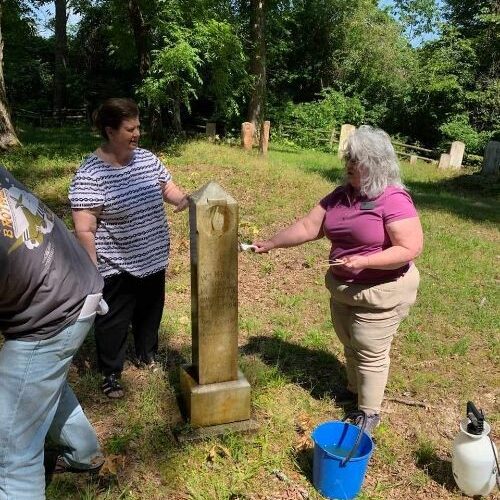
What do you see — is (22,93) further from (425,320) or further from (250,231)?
(425,320)

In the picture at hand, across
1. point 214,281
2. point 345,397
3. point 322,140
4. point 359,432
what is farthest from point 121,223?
point 322,140

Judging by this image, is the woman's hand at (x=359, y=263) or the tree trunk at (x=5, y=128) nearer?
the woman's hand at (x=359, y=263)

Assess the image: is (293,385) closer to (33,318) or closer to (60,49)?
(33,318)

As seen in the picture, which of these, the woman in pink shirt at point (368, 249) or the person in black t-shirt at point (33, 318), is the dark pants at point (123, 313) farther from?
the person in black t-shirt at point (33, 318)

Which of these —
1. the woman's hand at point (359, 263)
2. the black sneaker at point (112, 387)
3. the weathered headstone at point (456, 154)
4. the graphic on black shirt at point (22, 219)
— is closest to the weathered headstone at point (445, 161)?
the weathered headstone at point (456, 154)

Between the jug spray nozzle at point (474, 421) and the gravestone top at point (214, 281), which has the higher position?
the gravestone top at point (214, 281)

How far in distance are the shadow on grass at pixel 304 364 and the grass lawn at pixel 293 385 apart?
15 millimetres

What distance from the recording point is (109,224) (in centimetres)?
321

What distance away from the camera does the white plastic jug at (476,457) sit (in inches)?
107

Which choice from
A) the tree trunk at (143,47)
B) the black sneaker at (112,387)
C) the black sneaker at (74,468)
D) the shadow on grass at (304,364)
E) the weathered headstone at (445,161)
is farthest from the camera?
the weathered headstone at (445,161)

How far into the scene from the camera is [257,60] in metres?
20.4

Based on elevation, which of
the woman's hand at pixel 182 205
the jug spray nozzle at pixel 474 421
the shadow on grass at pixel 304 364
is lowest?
the shadow on grass at pixel 304 364

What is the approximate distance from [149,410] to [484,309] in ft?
12.0

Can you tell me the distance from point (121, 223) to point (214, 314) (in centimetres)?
81
